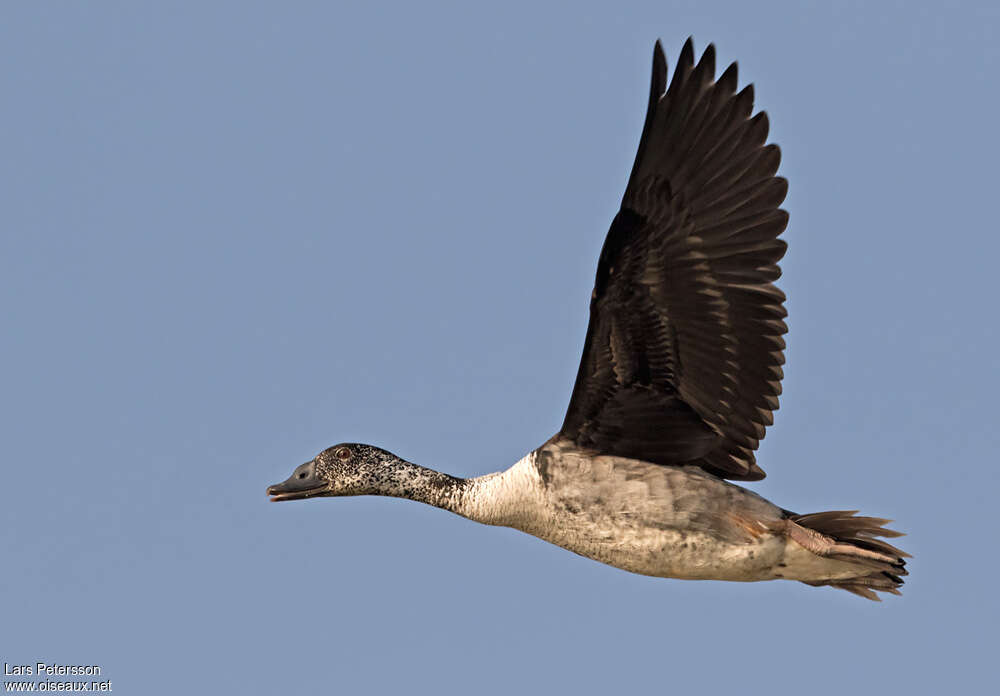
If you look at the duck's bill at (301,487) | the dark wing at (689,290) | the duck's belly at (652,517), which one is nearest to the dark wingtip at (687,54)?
the dark wing at (689,290)

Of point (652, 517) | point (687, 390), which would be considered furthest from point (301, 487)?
point (687, 390)

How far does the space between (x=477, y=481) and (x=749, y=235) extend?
2423 millimetres

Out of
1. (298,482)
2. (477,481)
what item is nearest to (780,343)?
(477,481)

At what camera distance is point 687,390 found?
9172mm

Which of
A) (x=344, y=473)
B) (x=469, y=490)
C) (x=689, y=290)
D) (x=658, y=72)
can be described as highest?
(x=658, y=72)

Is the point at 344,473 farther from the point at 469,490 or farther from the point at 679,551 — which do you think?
the point at 679,551

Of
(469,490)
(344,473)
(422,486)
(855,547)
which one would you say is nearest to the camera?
(855,547)

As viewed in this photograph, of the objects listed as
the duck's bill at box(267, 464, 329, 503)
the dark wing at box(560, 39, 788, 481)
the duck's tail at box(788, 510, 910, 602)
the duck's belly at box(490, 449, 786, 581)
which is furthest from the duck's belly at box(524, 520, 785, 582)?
the duck's bill at box(267, 464, 329, 503)

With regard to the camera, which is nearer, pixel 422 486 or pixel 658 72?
pixel 658 72

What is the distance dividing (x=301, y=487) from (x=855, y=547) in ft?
12.1

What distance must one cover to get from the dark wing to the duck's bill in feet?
6.15

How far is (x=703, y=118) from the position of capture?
861 cm

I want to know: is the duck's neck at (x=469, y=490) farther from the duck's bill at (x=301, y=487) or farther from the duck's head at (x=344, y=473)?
the duck's bill at (x=301, y=487)

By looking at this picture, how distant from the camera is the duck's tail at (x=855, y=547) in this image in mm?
9008
